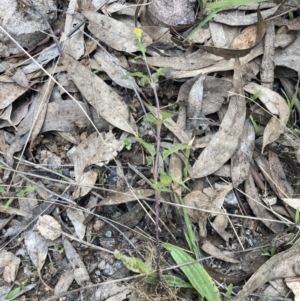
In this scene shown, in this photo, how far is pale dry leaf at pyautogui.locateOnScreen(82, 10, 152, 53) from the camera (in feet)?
7.04

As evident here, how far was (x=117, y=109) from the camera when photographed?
2.09m

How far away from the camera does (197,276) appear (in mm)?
1840

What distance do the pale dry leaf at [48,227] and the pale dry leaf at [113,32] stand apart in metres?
0.82

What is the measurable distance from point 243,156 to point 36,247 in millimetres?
960

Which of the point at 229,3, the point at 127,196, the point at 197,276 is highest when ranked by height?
the point at 229,3

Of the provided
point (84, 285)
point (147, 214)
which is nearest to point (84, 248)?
point (84, 285)

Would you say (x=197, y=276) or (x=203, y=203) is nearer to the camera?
(x=197, y=276)

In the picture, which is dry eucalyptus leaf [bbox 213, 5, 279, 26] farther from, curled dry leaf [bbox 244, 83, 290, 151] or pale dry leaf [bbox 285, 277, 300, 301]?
pale dry leaf [bbox 285, 277, 300, 301]

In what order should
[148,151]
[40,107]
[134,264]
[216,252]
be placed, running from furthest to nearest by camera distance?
[40,107] < [148,151] < [216,252] < [134,264]

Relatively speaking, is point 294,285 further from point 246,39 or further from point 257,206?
point 246,39

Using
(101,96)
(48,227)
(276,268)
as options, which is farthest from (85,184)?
(276,268)

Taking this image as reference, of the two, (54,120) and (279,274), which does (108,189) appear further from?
(279,274)

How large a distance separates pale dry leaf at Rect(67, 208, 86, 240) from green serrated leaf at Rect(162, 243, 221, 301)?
1.23 feet

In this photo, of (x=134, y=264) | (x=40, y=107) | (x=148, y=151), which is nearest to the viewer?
(x=134, y=264)
